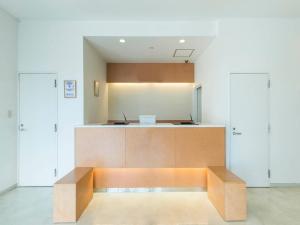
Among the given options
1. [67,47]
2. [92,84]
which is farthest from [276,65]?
[67,47]

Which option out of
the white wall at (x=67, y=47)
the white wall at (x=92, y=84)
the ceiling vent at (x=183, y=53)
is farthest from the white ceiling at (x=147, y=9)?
the ceiling vent at (x=183, y=53)

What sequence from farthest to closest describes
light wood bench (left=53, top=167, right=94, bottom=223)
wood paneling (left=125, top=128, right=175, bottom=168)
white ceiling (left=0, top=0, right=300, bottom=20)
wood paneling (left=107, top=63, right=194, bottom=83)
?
1. wood paneling (left=107, top=63, right=194, bottom=83)
2. wood paneling (left=125, top=128, right=175, bottom=168)
3. white ceiling (left=0, top=0, right=300, bottom=20)
4. light wood bench (left=53, top=167, right=94, bottom=223)

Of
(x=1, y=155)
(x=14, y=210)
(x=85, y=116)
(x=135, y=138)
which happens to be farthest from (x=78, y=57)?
(x=14, y=210)

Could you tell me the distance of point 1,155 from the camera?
3.75 meters

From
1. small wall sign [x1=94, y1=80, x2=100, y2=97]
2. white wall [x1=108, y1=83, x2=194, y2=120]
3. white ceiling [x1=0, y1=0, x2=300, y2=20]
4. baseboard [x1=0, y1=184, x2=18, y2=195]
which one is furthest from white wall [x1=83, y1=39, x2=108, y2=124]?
baseboard [x1=0, y1=184, x2=18, y2=195]

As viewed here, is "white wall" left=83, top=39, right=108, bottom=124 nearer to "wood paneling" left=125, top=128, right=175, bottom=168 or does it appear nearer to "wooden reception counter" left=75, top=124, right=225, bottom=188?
"wooden reception counter" left=75, top=124, right=225, bottom=188

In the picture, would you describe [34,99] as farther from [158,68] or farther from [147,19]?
[158,68]

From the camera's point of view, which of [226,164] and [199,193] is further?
[226,164]

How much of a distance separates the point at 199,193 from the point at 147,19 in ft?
11.5

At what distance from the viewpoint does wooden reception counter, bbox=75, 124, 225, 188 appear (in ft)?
12.2

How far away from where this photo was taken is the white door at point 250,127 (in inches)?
160

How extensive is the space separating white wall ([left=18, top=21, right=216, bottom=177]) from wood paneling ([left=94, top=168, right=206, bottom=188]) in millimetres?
875

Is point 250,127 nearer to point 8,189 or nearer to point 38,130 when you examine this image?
point 38,130

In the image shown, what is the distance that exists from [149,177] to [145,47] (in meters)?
2.96
